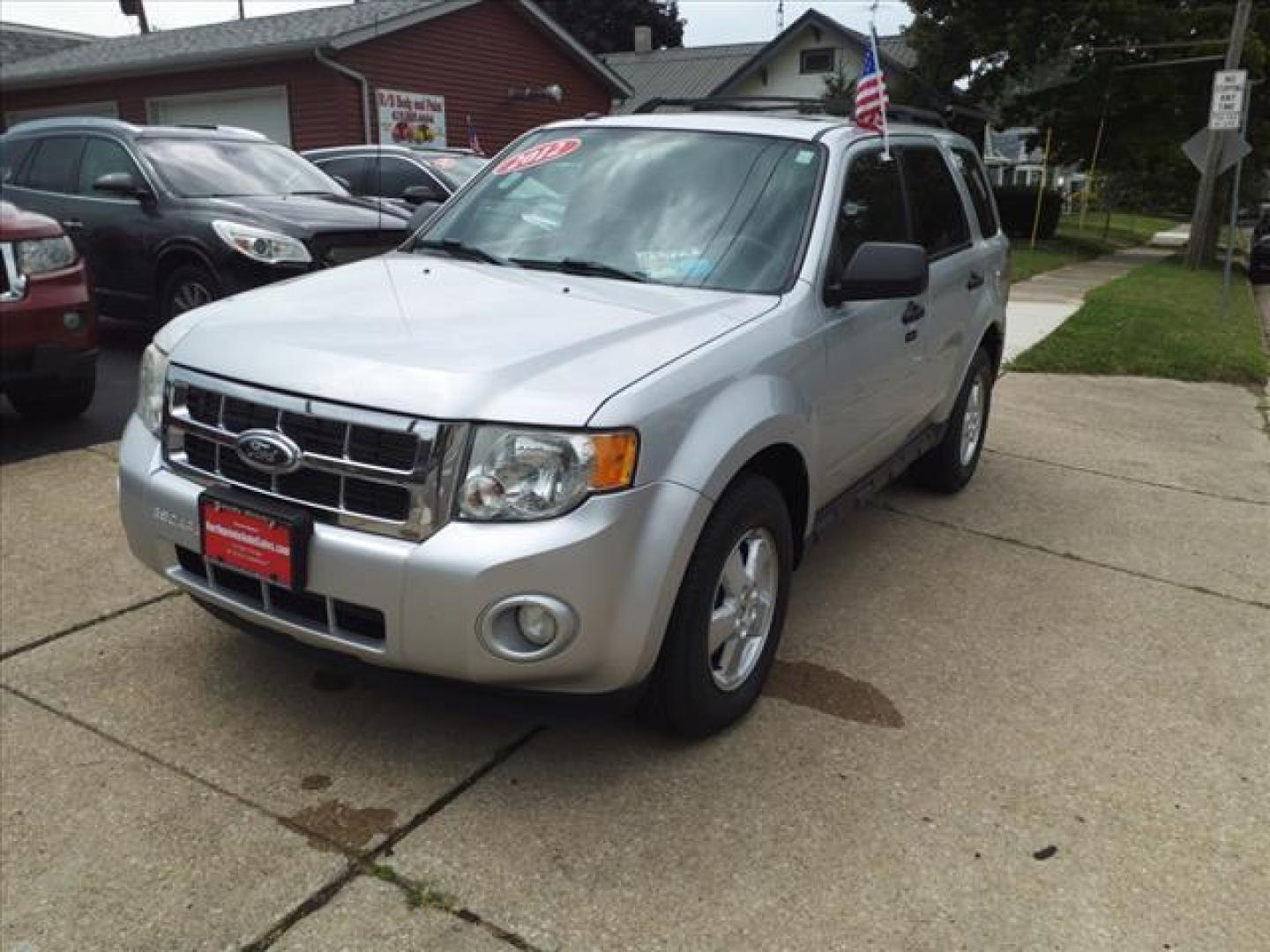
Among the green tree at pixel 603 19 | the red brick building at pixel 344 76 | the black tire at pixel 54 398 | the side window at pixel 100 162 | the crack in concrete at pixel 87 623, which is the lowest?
the crack in concrete at pixel 87 623

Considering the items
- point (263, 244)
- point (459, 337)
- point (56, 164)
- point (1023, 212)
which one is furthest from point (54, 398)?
point (1023, 212)

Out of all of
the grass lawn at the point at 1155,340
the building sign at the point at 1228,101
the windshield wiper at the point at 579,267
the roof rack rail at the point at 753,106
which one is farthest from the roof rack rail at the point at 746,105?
the building sign at the point at 1228,101

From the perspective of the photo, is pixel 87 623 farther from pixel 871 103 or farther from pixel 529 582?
pixel 871 103

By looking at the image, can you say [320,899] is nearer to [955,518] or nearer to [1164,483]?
[955,518]

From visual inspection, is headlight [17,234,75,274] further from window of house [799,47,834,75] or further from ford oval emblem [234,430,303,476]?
window of house [799,47,834,75]

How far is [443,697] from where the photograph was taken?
2.67m

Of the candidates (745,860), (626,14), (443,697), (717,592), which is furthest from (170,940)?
(626,14)

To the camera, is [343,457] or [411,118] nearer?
[343,457]

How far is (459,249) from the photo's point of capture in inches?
154

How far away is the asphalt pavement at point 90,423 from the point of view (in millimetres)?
5715

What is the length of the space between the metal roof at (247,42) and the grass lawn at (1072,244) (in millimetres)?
9705

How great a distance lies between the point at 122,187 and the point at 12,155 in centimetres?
212

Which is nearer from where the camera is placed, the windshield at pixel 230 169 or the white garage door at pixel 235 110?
the windshield at pixel 230 169

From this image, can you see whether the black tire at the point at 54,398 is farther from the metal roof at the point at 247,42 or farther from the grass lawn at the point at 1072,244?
the metal roof at the point at 247,42
